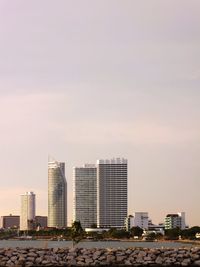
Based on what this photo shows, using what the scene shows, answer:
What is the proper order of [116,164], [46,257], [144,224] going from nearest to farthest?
1. [46,257]
2. [144,224]
3. [116,164]

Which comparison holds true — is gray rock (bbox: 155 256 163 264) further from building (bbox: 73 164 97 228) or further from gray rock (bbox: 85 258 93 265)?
building (bbox: 73 164 97 228)

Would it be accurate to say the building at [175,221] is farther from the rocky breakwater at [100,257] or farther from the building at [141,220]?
the rocky breakwater at [100,257]

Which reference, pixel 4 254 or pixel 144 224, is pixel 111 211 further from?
pixel 4 254

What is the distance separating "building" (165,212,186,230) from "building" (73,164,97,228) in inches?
697

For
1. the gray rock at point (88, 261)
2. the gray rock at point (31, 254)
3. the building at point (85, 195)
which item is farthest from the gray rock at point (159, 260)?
the building at point (85, 195)

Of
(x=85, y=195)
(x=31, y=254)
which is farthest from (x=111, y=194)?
(x=31, y=254)

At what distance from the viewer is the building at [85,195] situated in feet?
590

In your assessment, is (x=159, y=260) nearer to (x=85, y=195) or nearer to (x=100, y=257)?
(x=100, y=257)

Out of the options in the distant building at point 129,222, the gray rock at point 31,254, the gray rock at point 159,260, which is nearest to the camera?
the gray rock at point 159,260

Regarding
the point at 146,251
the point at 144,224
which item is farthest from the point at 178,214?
the point at 146,251

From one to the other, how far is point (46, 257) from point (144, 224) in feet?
490

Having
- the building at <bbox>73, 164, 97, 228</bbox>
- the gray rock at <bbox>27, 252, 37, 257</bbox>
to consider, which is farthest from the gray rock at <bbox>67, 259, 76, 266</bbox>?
the building at <bbox>73, 164, 97, 228</bbox>

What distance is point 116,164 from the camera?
185750 millimetres

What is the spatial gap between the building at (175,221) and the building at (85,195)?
1770 centimetres
